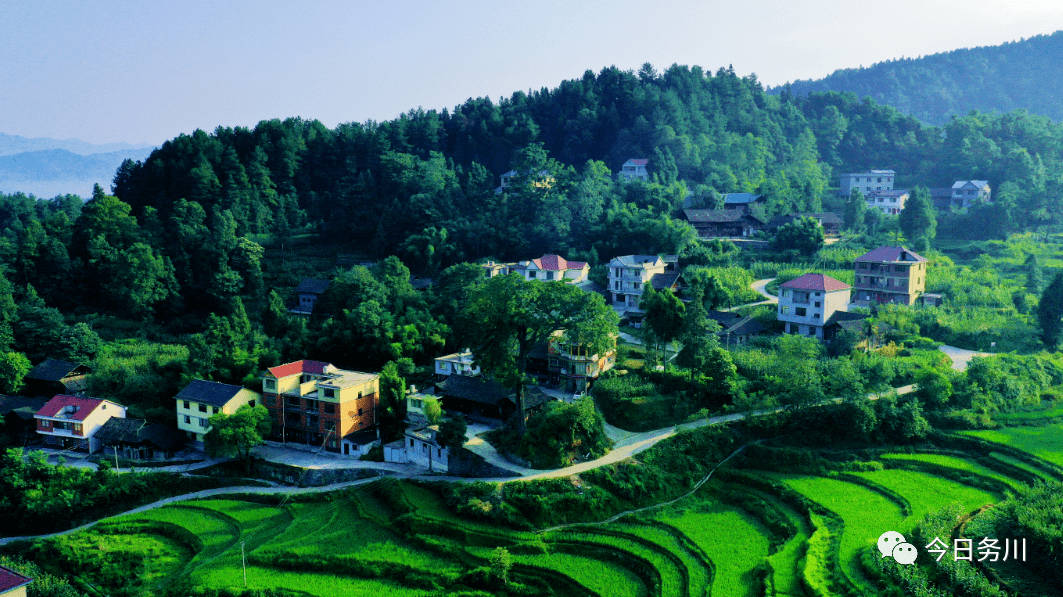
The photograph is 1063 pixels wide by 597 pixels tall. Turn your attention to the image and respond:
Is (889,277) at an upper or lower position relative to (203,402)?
upper

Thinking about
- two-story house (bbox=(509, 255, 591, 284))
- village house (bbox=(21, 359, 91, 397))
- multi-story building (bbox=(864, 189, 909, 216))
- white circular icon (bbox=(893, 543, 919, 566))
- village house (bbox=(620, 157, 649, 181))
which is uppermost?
village house (bbox=(620, 157, 649, 181))

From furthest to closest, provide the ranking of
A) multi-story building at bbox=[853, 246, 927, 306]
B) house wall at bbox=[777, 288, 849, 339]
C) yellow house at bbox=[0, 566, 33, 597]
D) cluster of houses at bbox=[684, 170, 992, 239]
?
cluster of houses at bbox=[684, 170, 992, 239], multi-story building at bbox=[853, 246, 927, 306], house wall at bbox=[777, 288, 849, 339], yellow house at bbox=[0, 566, 33, 597]

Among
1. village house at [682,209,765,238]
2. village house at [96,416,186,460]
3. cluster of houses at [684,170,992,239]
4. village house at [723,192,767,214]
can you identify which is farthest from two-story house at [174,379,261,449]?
village house at [723,192,767,214]

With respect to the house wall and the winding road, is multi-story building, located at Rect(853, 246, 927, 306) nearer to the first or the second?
the house wall

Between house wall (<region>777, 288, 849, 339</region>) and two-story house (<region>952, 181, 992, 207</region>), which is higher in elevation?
two-story house (<region>952, 181, 992, 207</region>)

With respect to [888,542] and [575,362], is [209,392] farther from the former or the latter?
[888,542]

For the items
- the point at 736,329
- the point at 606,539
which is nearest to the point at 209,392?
the point at 606,539
